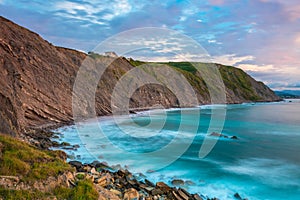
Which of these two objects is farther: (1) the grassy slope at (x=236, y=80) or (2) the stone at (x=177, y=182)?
(1) the grassy slope at (x=236, y=80)

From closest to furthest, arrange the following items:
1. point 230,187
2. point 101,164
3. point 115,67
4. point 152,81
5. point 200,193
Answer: point 200,193 → point 230,187 → point 101,164 → point 115,67 → point 152,81

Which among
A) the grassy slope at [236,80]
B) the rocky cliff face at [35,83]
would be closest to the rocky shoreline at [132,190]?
the rocky cliff face at [35,83]

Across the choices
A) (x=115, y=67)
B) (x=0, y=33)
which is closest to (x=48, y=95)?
(x=0, y=33)

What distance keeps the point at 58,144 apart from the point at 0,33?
2059cm

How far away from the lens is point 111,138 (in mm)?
28234

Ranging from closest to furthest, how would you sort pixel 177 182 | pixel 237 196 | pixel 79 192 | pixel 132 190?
pixel 79 192 → pixel 132 190 → pixel 237 196 → pixel 177 182

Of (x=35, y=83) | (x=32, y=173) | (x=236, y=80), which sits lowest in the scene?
(x=32, y=173)

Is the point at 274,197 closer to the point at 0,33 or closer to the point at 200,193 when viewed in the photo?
the point at 200,193

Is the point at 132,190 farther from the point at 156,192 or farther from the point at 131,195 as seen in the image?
the point at 156,192

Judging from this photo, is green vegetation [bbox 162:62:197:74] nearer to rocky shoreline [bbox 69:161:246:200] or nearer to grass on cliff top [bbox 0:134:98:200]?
rocky shoreline [bbox 69:161:246:200]

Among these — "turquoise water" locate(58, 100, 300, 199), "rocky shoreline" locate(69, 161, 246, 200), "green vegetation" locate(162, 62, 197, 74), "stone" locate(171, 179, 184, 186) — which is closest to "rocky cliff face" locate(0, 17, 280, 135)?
"turquoise water" locate(58, 100, 300, 199)

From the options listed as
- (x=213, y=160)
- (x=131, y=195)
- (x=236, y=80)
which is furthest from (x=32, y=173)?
(x=236, y=80)

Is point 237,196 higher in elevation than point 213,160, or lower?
lower

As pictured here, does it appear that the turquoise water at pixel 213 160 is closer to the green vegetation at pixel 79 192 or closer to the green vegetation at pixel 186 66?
the green vegetation at pixel 79 192
